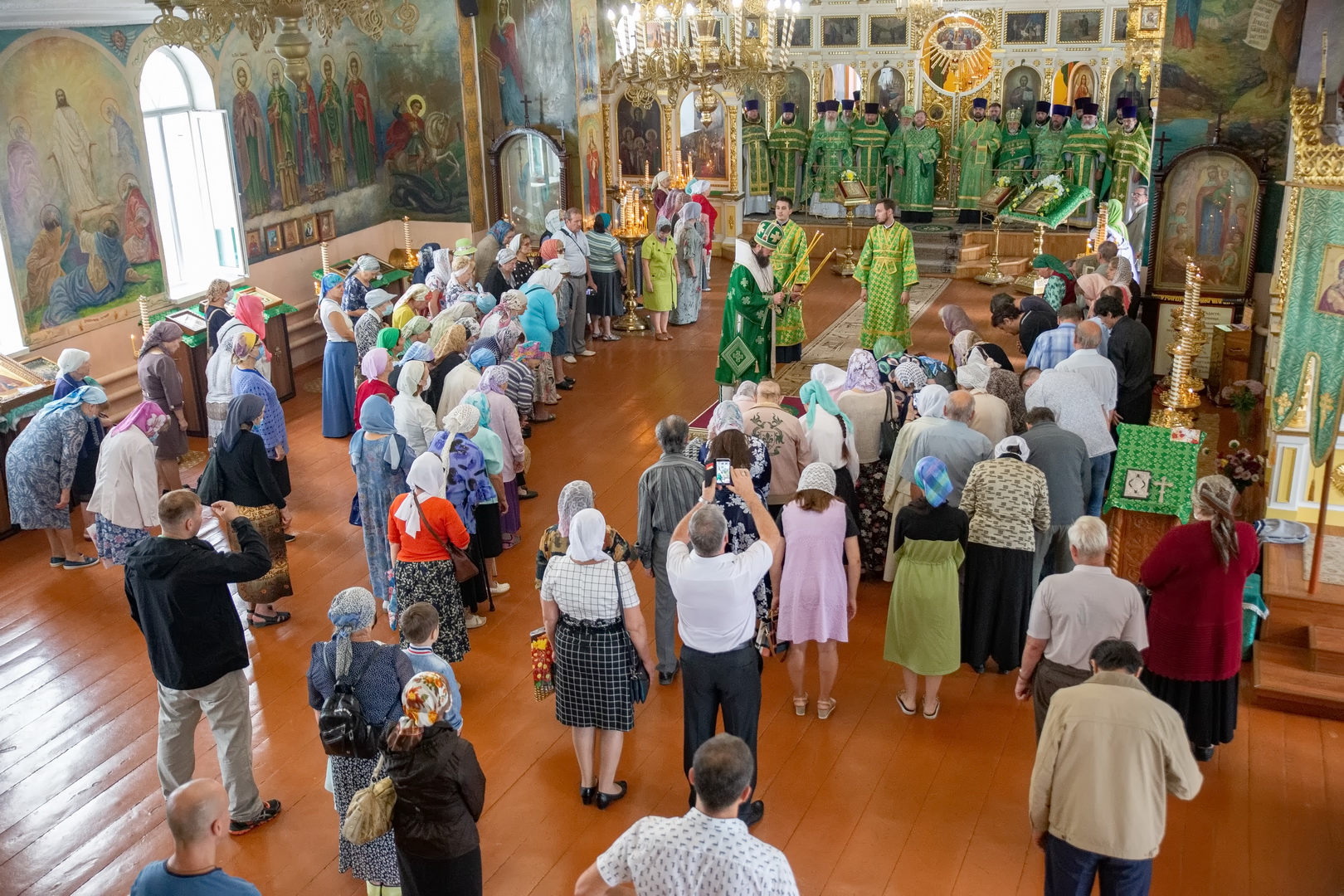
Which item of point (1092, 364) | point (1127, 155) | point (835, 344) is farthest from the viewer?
point (1127, 155)

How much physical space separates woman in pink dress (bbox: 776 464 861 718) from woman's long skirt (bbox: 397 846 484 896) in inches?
91.9

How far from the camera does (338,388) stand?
1088cm

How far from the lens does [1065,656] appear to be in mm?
5188

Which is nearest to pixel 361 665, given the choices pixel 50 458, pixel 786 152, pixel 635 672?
pixel 635 672

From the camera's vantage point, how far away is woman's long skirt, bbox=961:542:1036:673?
643 cm

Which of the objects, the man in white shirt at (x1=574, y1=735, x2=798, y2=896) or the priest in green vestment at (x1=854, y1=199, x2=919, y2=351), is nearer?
the man in white shirt at (x1=574, y1=735, x2=798, y2=896)

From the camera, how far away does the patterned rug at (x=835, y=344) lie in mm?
12367

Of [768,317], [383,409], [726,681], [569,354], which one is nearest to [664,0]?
[768,317]

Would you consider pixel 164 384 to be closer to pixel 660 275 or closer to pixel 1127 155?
pixel 660 275

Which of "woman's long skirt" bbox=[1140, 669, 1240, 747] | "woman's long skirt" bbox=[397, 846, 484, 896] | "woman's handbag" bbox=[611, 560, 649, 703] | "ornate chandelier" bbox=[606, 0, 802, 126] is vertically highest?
"ornate chandelier" bbox=[606, 0, 802, 126]

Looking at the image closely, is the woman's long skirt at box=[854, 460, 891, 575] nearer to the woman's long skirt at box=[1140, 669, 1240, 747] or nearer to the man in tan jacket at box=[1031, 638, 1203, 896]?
the woman's long skirt at box=[1140, 669, 1240, 747]

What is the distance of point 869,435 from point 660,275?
261 inches

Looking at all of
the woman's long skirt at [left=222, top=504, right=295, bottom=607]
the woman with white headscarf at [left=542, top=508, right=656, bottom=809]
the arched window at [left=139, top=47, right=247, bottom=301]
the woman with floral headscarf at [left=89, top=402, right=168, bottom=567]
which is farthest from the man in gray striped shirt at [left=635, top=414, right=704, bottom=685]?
the arched window at [left=139, top=47, right=247, bottom=301]

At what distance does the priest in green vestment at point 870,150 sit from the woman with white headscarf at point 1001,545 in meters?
14.4
